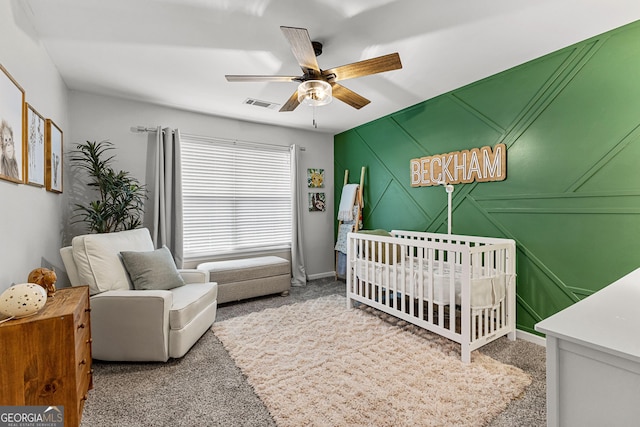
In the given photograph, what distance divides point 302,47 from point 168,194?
8.03 ft

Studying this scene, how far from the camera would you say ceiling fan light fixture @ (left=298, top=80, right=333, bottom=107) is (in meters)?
1.99

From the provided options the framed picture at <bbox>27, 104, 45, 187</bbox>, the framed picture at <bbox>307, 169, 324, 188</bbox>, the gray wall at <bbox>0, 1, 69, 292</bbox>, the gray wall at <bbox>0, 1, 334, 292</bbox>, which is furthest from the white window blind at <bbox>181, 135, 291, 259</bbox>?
the framed picture at <bbox>27, 104, 45, 187</bbox>

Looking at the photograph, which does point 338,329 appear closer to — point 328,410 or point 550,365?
point 328,410

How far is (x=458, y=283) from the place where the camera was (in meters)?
2.31

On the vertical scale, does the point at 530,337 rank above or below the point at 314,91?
below

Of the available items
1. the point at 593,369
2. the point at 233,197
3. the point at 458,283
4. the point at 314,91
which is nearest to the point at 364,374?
the point at 458,283

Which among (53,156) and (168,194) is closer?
(53,156)

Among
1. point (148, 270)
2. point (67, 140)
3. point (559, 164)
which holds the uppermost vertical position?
point (67, 140)

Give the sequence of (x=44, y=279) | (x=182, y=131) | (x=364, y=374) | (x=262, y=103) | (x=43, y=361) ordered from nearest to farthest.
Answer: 1. (x=43, y=361)
2. (x=44, y=279)
3. (x=364, y=374)
4. (x=262, y=103)
5. (x=182, y=131)

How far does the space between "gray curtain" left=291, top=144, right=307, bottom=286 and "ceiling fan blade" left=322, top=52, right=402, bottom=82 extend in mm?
2314

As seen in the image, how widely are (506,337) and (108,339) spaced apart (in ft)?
Answer: 10.1

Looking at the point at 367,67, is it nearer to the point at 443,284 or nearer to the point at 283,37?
the point at 283,37

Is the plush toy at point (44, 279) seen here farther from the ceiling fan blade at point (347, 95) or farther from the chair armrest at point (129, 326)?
the ceiling fan blade at point (347, 95)

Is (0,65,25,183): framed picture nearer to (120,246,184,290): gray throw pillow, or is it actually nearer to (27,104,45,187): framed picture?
(27,104,45,187): framed picture
